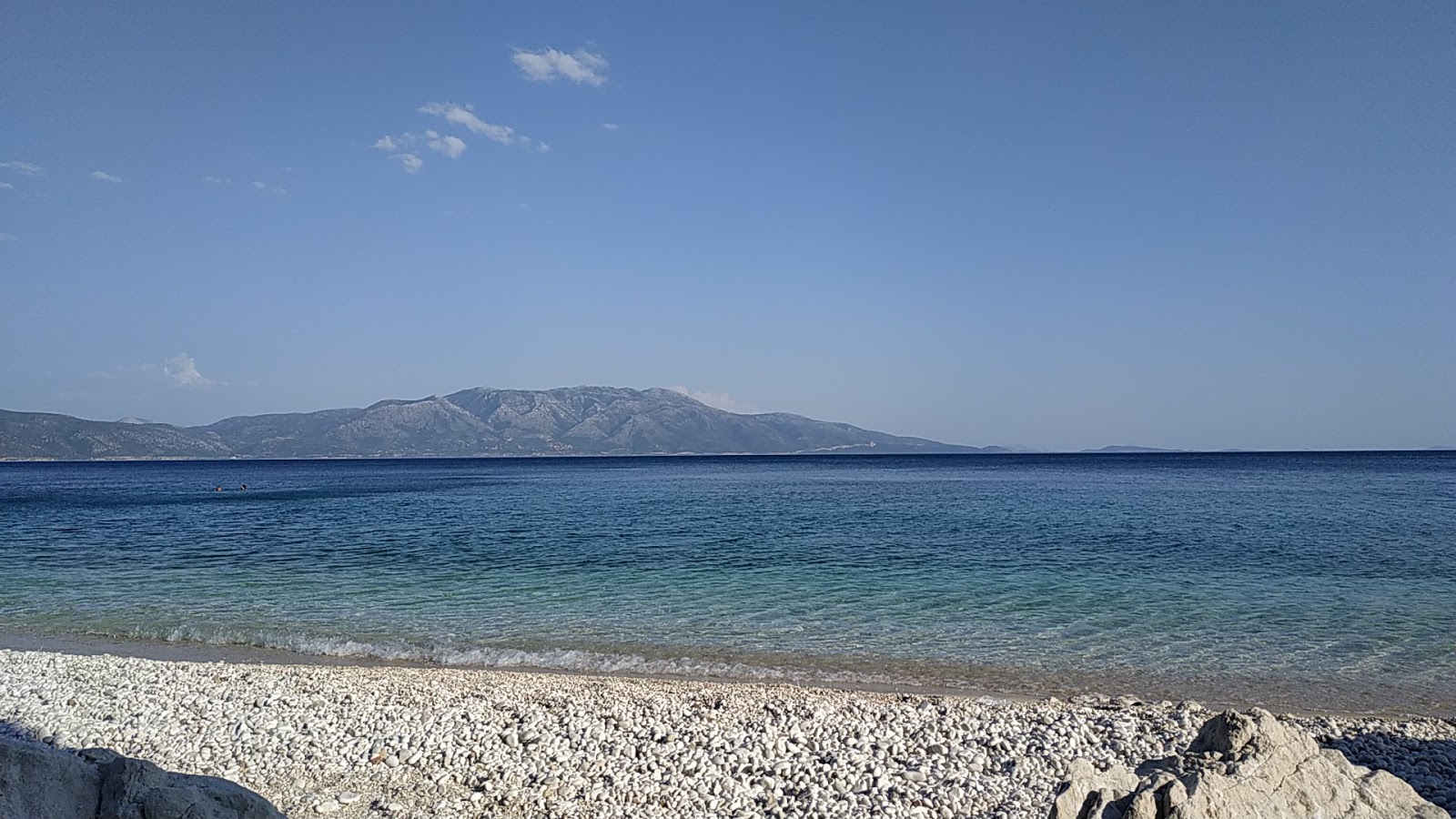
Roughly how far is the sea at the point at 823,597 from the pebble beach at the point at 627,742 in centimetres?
216

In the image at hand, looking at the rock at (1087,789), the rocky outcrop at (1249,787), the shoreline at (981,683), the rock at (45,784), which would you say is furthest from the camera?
the shoreline at (981,683)

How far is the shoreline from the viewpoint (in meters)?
11.4

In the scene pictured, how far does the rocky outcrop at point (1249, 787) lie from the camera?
4.89m

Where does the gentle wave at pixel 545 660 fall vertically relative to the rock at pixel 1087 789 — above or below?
below

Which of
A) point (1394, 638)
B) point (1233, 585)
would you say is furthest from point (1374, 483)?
point (1394, 638)

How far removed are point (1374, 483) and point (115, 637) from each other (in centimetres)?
7868

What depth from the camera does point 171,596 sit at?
65.7ft

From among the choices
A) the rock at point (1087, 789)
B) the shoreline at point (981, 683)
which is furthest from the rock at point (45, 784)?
the shoreline at point (981, 683)

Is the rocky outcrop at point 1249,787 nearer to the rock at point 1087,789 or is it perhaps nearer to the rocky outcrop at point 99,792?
the rock at point 1087,789

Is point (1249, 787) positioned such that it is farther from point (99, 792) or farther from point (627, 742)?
point (99, 792)

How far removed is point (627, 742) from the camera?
9.36m

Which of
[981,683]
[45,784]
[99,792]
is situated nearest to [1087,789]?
[99,792]

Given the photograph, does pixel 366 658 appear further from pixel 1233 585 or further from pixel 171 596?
pixel 1233 585

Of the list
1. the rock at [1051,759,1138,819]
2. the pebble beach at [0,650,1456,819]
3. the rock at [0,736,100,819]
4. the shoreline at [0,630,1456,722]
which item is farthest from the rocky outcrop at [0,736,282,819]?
the shoreline at [0,630,1456,722]
